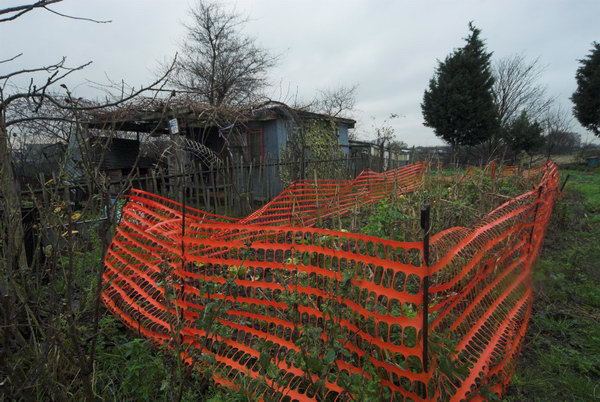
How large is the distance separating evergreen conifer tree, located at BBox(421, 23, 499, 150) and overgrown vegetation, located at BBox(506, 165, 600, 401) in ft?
63.3

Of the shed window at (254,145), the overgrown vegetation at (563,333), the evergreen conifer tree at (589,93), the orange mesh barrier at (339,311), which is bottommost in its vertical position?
the overgrown vegetation at (563,333)

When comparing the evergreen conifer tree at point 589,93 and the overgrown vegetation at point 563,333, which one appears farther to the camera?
the evergreen conifer tree at point 589,93

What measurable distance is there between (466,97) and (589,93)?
755 cm

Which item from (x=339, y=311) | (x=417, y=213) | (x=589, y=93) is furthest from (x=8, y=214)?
(x=589, y=93)

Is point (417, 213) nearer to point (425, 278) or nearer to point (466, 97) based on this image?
point (425, 278)

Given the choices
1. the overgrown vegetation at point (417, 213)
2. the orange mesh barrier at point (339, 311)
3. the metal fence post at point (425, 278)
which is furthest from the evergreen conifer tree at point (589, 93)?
the metal fence post at point (425, 278)

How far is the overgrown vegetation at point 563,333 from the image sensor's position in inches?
79.1

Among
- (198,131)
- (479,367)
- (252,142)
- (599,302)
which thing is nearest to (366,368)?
(479,367)

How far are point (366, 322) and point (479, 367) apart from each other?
65 centimetres

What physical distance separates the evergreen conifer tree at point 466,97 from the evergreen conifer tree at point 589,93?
5.28 metres

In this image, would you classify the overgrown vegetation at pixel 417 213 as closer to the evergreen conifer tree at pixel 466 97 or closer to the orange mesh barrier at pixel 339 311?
the orange mesh barrier at pixel 339 311

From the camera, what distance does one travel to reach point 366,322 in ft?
5.42

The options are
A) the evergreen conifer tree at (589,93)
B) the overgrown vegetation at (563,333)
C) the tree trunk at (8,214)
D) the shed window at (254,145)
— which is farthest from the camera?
the evergreen conifer tree at (589,93)

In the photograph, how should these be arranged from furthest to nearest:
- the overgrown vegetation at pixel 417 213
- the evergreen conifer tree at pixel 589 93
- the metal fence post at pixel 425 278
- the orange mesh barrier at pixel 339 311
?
the evergreen conifer tree at pixel 589 93, the overgrown vegetation at pixel 417 213, the orange mesh barrier at pixel 339 311, the metal fence post at pixel 425 278
